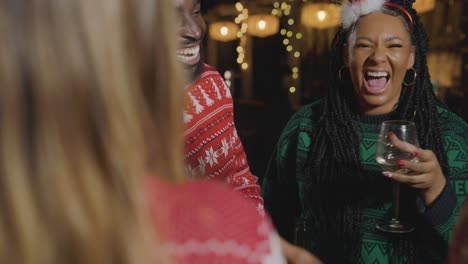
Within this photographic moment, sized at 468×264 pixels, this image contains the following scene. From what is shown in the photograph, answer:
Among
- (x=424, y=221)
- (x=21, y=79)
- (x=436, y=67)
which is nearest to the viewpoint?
(x=21, y=79)

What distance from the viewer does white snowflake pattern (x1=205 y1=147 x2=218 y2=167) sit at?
200 cm

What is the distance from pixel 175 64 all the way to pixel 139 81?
0.06m

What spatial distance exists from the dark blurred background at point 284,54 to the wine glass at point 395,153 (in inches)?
186

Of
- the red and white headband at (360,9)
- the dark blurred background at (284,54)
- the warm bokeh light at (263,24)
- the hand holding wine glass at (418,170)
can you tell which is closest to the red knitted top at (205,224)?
the hand holding wine glass at (418,170)

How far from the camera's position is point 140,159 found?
706mm

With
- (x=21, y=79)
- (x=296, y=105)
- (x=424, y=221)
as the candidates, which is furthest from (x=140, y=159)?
(x=296, y=105)

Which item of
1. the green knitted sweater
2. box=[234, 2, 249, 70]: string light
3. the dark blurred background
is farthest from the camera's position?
box=[234, 2, 249, 70]: string light

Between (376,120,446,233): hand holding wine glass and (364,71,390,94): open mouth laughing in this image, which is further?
(364,71,390,94): open mouth laughing

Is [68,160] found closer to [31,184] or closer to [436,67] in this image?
[31,184]

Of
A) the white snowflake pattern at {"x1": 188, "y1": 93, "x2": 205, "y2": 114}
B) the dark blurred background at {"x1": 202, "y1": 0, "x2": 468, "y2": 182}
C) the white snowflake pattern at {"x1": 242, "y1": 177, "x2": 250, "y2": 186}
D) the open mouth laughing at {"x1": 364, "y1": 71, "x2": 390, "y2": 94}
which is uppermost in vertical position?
the open mouth laughing at {"x1": 364, "y1": 71, "x2": 390, "y2": 94}

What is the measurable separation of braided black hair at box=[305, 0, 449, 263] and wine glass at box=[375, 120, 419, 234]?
10cm

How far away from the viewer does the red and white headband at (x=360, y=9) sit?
2.00m

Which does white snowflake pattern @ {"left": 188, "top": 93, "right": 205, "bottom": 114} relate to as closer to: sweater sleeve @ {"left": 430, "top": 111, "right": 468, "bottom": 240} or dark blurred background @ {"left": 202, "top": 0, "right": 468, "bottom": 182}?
sweater sleeve @ {"left": 430, "top": 111, "right": 468, "bottom": 240}

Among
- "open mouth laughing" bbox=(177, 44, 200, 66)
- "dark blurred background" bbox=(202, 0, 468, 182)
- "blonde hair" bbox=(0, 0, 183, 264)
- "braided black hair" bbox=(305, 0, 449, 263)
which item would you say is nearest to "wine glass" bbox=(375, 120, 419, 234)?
"braided black hair" bbox=(305, 0, 449, 263)
